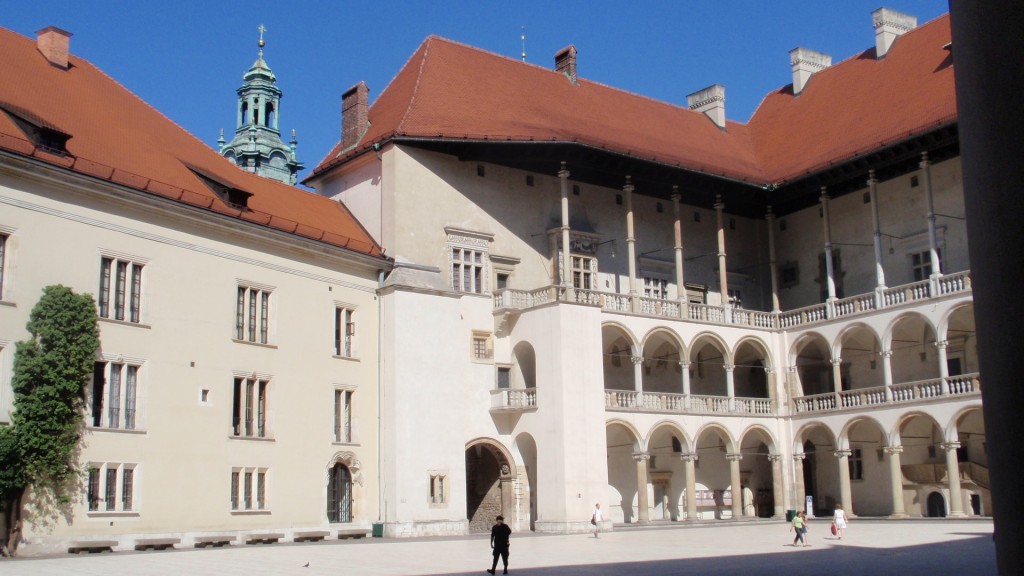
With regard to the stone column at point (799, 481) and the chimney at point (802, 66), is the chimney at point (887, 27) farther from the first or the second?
the stone column at point (799, 481)

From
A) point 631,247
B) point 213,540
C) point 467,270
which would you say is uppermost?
point 631,247

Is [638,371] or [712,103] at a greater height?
[712,103]

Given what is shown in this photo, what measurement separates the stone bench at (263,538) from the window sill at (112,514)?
345 cm

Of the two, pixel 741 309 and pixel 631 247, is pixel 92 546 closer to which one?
pixel 631 247

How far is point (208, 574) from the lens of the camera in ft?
54.2

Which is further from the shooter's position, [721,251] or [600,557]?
[721,251]

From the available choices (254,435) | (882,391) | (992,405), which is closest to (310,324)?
(254,435)

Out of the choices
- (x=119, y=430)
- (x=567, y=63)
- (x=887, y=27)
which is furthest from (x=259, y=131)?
(x=119, y=430)

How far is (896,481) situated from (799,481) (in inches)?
160

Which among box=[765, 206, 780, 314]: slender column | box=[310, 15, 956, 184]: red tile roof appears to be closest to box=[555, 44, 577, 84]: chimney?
box=[310, 15, 956, 184]: red tile roof

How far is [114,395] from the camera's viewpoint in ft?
79.4

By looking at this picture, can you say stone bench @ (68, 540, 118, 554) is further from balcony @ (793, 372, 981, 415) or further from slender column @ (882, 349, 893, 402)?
slender column @ (882, 349, 893, 402)

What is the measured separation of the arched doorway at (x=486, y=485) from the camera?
110 ft

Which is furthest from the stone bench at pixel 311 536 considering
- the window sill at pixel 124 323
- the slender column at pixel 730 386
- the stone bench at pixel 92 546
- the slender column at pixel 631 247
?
the slender column at pixel 730 386
